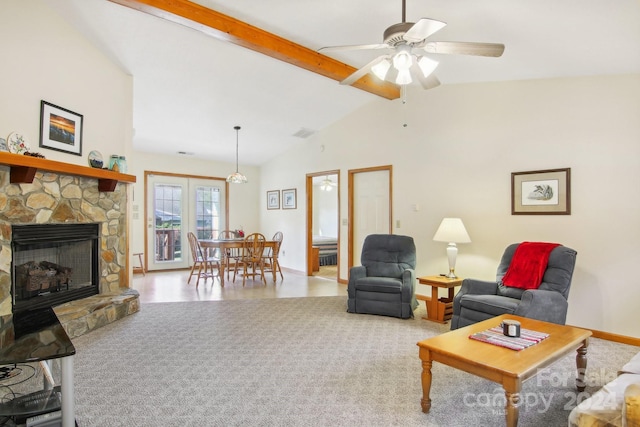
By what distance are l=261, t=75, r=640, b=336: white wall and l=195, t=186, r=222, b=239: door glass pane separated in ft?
11.5

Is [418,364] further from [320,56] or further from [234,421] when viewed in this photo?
[320,56]

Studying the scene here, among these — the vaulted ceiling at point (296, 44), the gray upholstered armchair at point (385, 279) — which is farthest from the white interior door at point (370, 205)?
the vaulted ceiling at point (296, 44)

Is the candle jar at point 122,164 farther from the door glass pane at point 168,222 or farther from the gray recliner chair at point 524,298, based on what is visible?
the gray recliner chair at point 524,298

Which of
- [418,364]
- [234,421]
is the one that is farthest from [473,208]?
[234,421]

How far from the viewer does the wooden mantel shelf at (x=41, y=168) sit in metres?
3.06

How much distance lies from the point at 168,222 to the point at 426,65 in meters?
6.54

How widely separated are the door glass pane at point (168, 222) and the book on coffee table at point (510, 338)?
6772mm

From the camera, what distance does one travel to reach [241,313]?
4.45m

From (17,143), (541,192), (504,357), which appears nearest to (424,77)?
(504,357)

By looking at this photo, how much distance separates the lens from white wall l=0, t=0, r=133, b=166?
3260 millimetres

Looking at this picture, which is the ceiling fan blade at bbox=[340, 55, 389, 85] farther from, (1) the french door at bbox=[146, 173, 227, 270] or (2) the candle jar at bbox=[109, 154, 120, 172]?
(1) the french door at bbox=[146, 173, 227, 270]

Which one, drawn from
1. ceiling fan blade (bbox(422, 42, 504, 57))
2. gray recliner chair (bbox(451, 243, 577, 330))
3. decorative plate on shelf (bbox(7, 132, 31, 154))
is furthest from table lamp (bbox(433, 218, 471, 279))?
decorative plate on shelf (bbox(7, 132, 31, 154))

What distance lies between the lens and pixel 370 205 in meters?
6.03

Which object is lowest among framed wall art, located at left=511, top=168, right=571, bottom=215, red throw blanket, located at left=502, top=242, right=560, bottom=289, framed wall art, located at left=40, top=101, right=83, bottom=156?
red throw blanket, located at left=502, top=242, right=560, bottom=289
